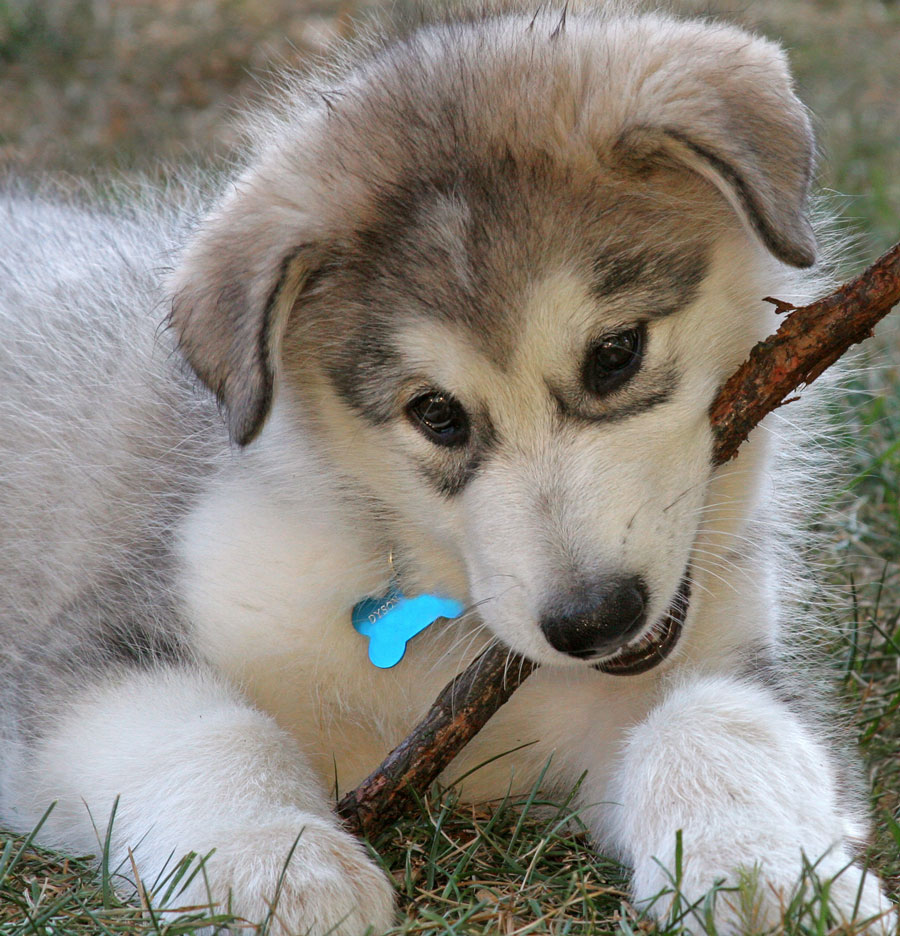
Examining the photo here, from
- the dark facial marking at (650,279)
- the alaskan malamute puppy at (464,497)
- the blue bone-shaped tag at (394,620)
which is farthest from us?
the blue bone-shaped tag at (394,620)

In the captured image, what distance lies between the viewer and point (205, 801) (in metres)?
2.51

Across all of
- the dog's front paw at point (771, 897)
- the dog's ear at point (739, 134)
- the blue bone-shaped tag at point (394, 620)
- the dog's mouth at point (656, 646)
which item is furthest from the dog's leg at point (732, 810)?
the dog's ear at point (739, 134)

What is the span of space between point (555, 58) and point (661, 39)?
0.23m

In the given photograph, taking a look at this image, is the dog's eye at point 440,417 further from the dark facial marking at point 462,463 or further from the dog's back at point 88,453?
the dog's back at point 88,453

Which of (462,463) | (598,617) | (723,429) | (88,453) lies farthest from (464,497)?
(88,453)

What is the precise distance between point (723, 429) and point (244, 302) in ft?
3.23

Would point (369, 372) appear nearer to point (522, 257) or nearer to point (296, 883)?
point (522, 257)

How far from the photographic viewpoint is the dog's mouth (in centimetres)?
261

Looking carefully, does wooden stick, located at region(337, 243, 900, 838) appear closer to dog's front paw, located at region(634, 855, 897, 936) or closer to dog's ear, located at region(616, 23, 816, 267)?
dog's ear, located at region(616, 23, 816, 267)

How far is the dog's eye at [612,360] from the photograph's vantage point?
8.25ft

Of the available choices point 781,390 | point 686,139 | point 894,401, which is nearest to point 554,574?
point 781,390

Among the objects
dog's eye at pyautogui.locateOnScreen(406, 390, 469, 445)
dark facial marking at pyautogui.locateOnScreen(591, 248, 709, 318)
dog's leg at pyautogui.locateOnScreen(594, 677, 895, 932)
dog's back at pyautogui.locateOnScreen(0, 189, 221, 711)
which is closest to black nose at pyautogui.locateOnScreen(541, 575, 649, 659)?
dog's leg at pyautogui.locateOnScreen(594, 677, 895, 932)

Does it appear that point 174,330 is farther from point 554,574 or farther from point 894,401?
point 894,401

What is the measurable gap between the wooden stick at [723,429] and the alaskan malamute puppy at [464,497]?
0.08 m
